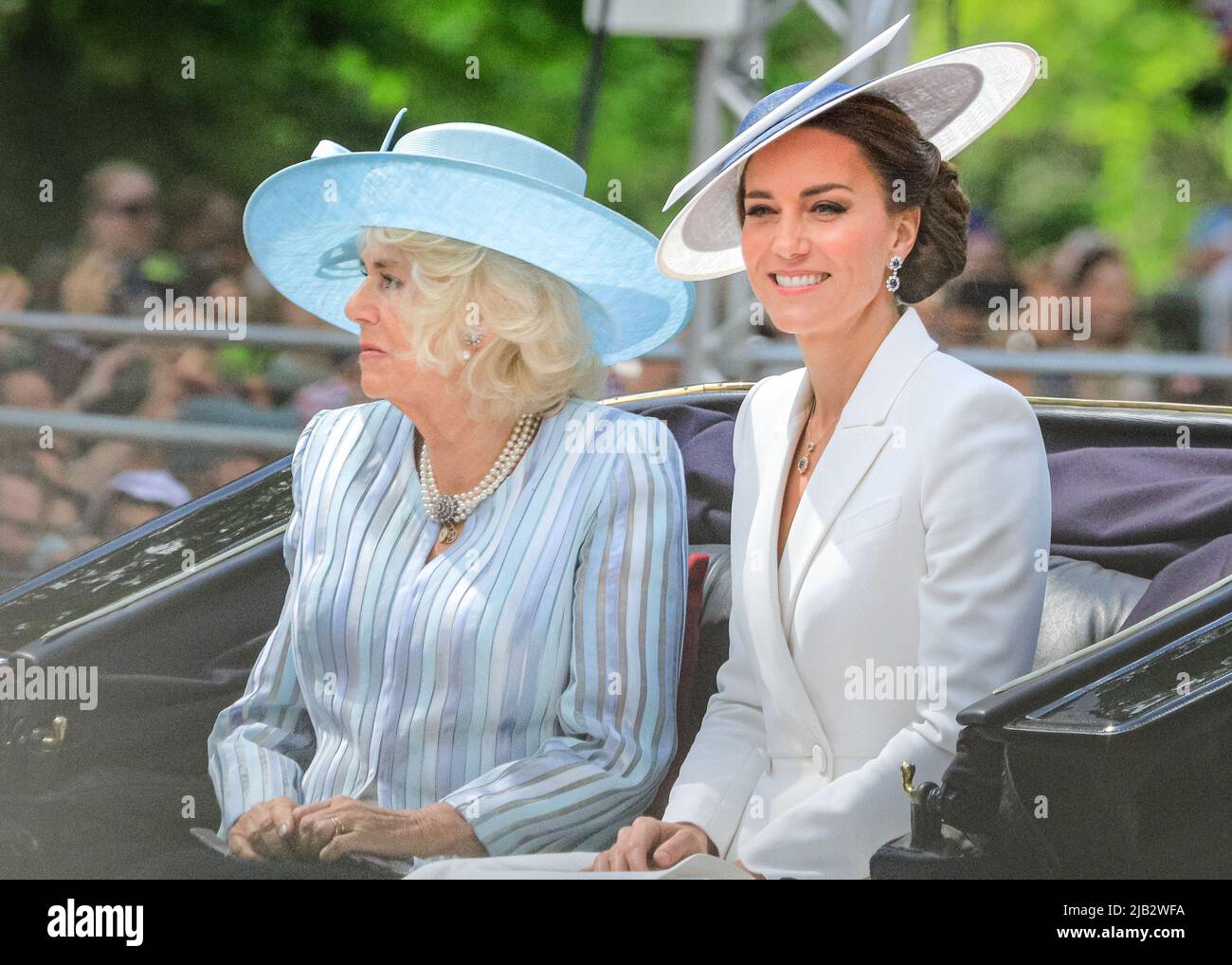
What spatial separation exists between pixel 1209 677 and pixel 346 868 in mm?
1054

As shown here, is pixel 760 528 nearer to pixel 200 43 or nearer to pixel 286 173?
pixel 286 173

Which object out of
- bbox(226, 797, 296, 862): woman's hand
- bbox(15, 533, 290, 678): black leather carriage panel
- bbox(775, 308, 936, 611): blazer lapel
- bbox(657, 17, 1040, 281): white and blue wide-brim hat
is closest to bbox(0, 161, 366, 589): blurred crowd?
bbox(15, 533, 290, 678): black leather carriage panel

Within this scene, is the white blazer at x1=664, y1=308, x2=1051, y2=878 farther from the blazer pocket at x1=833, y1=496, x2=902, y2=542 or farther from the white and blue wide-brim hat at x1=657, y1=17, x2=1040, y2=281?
the white and blue wide-brim hat at x1=657, y1=17, x2=1040, y2=281

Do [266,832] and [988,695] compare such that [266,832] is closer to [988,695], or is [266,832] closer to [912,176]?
[988,695]

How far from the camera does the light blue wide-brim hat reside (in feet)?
6.93

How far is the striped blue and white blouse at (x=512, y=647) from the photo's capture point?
2.05 metres

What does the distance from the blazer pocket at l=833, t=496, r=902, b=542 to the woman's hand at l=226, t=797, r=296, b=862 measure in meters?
0.77

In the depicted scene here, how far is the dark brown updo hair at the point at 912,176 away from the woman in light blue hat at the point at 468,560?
341 millimetres

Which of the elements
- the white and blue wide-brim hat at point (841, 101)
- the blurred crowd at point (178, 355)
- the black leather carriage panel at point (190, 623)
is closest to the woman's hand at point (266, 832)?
the black leather carriage panel at point (190, 623)

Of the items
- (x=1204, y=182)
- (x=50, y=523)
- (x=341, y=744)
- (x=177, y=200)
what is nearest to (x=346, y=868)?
(x=341, y=744)

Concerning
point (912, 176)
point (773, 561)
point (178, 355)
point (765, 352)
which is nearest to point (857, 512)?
point (773, 561)

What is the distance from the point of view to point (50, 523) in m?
3.43

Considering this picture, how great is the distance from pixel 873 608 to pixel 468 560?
0.52m

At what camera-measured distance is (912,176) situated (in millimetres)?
1996
